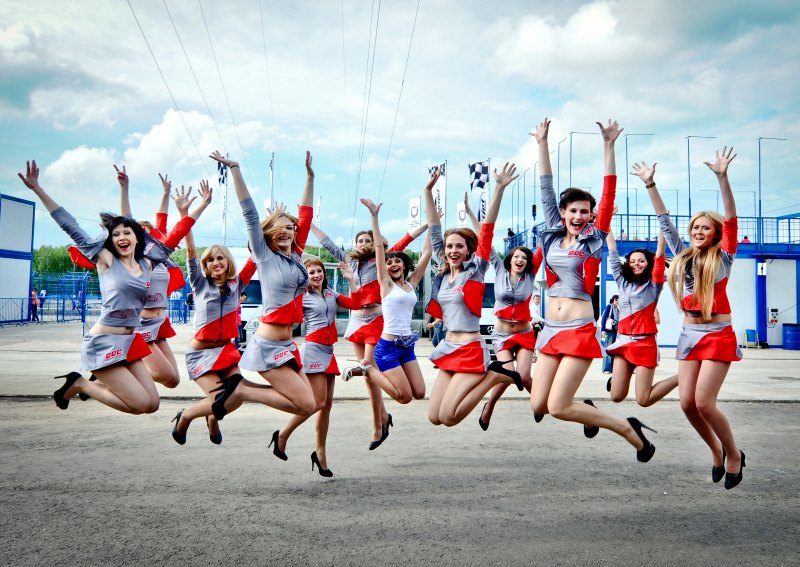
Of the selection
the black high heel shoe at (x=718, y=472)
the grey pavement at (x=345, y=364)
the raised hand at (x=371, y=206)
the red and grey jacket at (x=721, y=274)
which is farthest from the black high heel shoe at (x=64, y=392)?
the black high heel shoe at (x=718, y=472)

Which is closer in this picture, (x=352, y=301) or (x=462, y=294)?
(x=462, y=294)

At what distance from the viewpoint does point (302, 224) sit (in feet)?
17.7

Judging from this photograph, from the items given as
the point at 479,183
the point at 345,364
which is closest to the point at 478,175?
the point at 479,183

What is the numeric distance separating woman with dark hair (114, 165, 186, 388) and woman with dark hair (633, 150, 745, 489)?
509cm

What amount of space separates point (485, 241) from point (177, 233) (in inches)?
115

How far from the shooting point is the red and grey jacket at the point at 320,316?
5953 mm

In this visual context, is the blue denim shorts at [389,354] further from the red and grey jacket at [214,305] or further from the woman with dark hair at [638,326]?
the woman with dark hair at [638,326]

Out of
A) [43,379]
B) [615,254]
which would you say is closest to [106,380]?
[615,254]

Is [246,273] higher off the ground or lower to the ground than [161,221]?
lower

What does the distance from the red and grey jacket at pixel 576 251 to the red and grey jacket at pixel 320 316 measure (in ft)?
7.39

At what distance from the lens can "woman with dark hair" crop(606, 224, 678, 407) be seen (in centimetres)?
595

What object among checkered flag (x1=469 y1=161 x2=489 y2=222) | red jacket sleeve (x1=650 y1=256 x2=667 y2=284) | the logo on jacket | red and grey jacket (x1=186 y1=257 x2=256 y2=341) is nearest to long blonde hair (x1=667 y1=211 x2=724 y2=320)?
red jacket sleeve (x1=650 y1=256 x2=667 y2=284)

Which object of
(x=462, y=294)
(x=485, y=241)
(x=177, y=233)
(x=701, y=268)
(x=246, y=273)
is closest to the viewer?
(x=701, y=268)

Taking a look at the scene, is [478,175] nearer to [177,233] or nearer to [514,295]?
[514,295]
